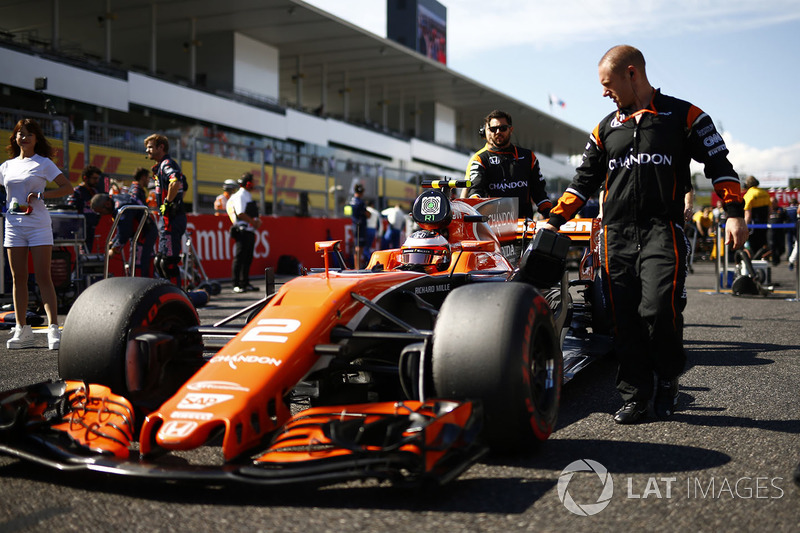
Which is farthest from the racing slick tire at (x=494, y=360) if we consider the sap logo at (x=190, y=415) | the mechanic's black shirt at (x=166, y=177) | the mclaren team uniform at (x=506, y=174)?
the mechanic's black shirt at (x=166, y=177)

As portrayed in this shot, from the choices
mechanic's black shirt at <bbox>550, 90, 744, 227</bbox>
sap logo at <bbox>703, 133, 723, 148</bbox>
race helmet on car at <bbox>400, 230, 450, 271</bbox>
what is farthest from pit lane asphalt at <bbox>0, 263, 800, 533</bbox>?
sap logo at <bbox>703, 133, 723, 148</bbox>

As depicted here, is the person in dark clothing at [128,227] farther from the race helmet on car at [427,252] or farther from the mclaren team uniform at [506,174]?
the race helmet on car at [427,252]

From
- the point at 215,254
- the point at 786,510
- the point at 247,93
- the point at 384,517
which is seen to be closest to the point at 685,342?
the point at 786,510

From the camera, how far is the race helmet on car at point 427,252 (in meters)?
4.59

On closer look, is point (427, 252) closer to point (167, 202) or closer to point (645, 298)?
point (645, 298)

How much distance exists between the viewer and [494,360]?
291cm

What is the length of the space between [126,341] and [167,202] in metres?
5.62

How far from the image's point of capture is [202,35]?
32188mm

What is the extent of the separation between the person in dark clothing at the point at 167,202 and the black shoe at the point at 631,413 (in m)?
6.19

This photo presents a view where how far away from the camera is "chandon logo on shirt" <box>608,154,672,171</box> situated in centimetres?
383

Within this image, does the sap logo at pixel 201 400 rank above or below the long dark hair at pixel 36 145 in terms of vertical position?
below

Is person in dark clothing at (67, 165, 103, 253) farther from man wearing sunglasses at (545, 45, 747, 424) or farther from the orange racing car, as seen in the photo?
man wearing sunglasses at (545, 45, 747, 424)

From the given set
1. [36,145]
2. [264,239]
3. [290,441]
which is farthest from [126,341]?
[264,239]

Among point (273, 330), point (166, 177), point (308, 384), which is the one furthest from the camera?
point (166, 177)
